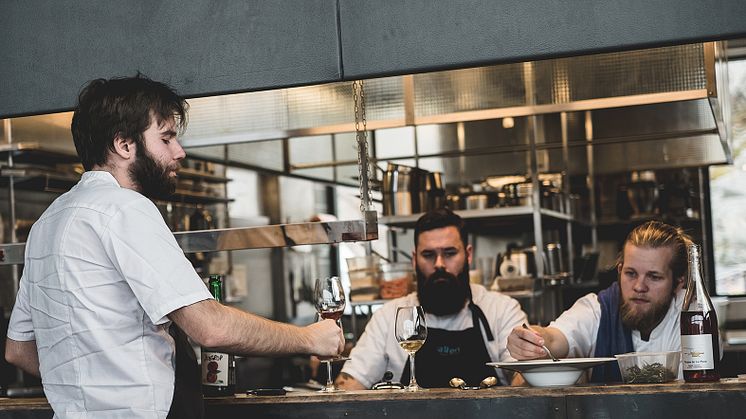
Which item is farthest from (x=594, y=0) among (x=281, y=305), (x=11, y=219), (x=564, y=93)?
(x=281, y=305)

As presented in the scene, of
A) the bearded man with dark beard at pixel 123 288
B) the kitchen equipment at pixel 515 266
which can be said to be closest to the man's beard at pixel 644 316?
the bearded man with dark beard at pixel 123 288

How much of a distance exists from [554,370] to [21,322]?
4.43 feet

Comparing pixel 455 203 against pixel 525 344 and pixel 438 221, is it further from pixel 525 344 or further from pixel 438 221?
pixel 525 344

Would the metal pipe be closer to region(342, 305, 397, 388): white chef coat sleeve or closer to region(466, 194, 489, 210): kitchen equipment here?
region(466, 194, 489, 210): kitchen equipment

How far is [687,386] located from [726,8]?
0.94 meters

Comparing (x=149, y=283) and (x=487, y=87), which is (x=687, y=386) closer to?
(x=149, y=283)

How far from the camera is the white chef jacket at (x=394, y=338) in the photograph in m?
3.63

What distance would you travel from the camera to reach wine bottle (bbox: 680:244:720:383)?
235 centimetres

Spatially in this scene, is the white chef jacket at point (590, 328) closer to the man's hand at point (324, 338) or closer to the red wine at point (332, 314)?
the red wine at point (332, 314)

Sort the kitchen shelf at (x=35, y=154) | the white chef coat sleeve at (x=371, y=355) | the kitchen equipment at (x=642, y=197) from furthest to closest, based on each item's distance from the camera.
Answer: the kitchen equipment at (x=642, y=197) < the kitchen shelf at (x=35, y=154) < the white chef coat sleeve at (x=371, y=355)

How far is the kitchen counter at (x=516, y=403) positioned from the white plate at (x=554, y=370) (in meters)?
0.05

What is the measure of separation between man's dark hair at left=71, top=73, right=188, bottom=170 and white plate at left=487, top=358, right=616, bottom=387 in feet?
3.57

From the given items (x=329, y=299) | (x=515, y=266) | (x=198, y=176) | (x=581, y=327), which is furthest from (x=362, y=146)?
(x=198, y=176)

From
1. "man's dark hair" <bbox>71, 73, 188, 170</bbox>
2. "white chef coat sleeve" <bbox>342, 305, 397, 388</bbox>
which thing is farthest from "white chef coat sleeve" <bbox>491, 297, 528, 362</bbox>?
"man's dark hair" <bbox>71, 73, 188, 170</bbox>
